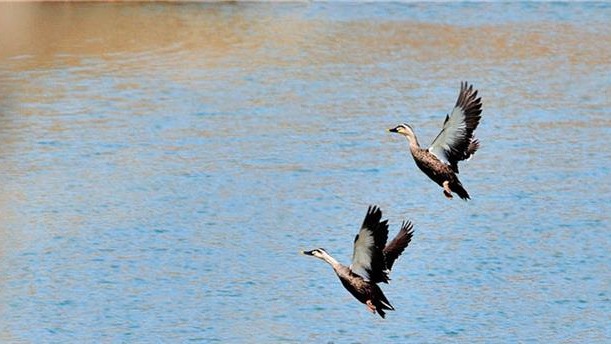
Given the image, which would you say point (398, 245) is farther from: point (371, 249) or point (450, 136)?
point (450, 136)

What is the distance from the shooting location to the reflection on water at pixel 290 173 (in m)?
9.00

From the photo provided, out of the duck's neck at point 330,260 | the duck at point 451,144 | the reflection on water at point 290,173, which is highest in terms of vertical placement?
the duck at point 451,144

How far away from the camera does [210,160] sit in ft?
40.4

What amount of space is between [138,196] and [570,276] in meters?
3.55

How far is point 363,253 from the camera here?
21.5 ft

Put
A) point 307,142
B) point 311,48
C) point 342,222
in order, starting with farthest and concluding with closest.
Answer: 1. point 311,48
2. point 307,142
3. point 342,222

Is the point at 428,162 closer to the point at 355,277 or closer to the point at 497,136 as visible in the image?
the point at 355,277

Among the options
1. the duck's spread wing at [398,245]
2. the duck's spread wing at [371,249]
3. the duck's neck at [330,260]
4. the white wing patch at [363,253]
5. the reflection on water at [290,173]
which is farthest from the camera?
the reflection on water at [290,173]

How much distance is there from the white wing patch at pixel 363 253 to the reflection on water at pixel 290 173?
187 cm

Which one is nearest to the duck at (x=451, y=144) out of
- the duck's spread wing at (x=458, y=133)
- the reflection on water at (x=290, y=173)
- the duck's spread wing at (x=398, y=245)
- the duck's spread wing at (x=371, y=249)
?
the duck's spread wing at (x=458, y=133)

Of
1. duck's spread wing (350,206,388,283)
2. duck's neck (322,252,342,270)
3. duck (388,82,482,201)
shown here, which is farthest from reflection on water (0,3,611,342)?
duck's spread wing (350,206,388,283)

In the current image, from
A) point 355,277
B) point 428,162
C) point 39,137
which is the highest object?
point 428,162

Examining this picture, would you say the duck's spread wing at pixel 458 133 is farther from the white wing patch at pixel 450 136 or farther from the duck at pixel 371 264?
the duck at pixel 371 264

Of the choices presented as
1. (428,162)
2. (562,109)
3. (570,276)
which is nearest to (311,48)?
(562,109)
